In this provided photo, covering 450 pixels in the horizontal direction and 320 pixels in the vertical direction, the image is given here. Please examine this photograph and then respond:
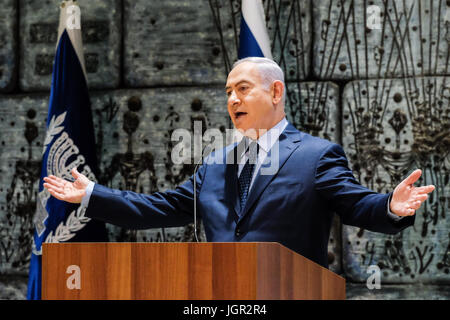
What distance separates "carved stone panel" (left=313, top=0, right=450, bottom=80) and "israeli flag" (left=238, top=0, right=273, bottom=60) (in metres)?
0.49

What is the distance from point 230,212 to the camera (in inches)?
93.7

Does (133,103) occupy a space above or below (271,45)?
below

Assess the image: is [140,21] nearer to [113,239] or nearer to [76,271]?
[113,239]

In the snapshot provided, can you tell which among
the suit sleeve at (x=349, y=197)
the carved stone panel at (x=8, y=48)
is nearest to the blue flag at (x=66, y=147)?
the carved stone panel at (x=8, y=48)

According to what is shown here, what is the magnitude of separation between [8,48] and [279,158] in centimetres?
240

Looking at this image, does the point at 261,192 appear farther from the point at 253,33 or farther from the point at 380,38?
the point at 380,38

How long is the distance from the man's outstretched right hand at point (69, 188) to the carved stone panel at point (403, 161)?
1.80m

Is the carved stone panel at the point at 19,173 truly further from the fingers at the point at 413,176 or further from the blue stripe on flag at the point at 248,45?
the fingers at the point at 413,176

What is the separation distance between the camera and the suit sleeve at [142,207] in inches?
95.0

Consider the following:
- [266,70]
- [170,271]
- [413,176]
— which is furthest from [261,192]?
[170,271]

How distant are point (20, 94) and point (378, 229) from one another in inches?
108

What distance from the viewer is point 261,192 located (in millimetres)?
2359
